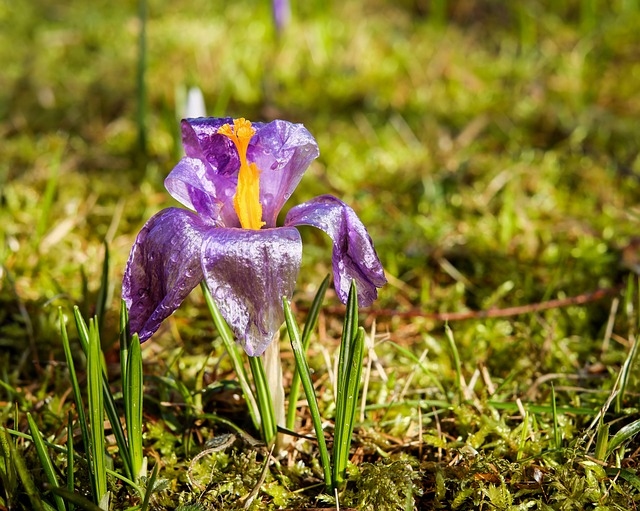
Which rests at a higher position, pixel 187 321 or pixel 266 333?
pixel 266 333

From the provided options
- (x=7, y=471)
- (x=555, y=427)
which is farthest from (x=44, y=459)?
(x=555, y=427)

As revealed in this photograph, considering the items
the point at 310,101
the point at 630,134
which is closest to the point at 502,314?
the point at 630,134

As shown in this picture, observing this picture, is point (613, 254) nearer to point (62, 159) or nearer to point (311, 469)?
point (311, 469)

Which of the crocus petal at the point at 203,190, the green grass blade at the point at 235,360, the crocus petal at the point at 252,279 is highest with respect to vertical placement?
the crocus petal at the point at 203,190

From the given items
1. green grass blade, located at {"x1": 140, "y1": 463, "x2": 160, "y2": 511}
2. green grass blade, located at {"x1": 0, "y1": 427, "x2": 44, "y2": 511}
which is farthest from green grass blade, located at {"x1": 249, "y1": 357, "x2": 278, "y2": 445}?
green grass blade, located at {"x1": 0, "y1": 427, "x2": 44, "y2": 511}

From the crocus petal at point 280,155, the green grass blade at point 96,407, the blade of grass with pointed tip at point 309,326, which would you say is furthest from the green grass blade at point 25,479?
the crocus petal at point 280,155

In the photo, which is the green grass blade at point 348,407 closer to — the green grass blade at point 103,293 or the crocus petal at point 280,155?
the crocus petal at point 280,155

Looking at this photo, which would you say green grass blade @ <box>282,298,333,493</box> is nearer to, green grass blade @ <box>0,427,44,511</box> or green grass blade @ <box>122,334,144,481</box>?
green grass blade @ <box>122,334,144,481</box>
